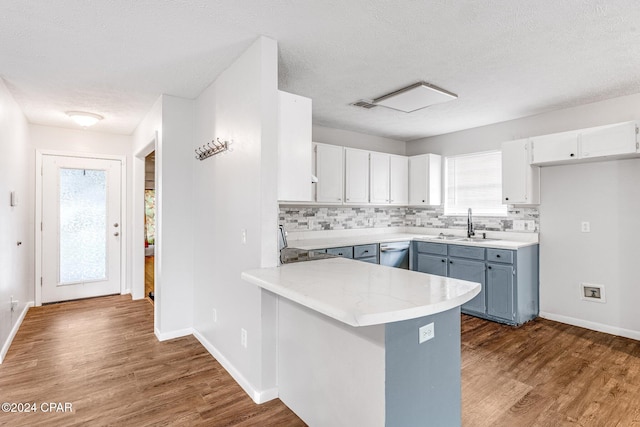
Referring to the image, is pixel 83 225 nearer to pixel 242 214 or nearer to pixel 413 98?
pixel 242 214

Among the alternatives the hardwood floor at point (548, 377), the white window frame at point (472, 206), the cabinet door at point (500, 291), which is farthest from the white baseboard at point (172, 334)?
the white window frame at point (472, 206)

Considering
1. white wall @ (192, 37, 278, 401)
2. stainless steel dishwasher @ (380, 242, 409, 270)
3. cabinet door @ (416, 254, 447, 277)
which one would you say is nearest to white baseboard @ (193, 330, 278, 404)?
white wall @ (192, 37, 278, 401)

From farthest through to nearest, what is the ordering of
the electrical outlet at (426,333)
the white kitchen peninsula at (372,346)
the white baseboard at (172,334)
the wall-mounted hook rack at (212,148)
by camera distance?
1. the white baseboard at (172,334)
2. the wall-mounted hook rack at (212,148)
3. the electrical outlet at (426,333)
4. the white kitchen peninsula at (372,346)

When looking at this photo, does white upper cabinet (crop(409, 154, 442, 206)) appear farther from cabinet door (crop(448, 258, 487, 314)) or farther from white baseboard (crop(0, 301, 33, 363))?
white baseboard (crop(0, 301, 33, 363))

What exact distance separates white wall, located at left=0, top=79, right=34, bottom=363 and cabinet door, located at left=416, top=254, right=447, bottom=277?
438cm

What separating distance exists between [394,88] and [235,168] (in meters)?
1.65

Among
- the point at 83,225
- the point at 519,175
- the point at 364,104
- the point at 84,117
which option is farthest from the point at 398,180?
the point at 83,225

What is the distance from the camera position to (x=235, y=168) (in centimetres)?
257

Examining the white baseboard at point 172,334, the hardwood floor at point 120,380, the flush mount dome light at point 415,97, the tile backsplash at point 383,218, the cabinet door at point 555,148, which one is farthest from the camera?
the tile backsplash at point 383,218

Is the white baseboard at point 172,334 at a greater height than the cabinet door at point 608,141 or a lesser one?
lesser

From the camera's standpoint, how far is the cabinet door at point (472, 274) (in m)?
3.91

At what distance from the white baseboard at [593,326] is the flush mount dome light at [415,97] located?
274cm

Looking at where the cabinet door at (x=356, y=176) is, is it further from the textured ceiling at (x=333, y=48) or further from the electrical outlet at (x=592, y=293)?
the electrical outlet at (x=592, y=293)

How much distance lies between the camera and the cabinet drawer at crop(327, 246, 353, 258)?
3756 millimetres
